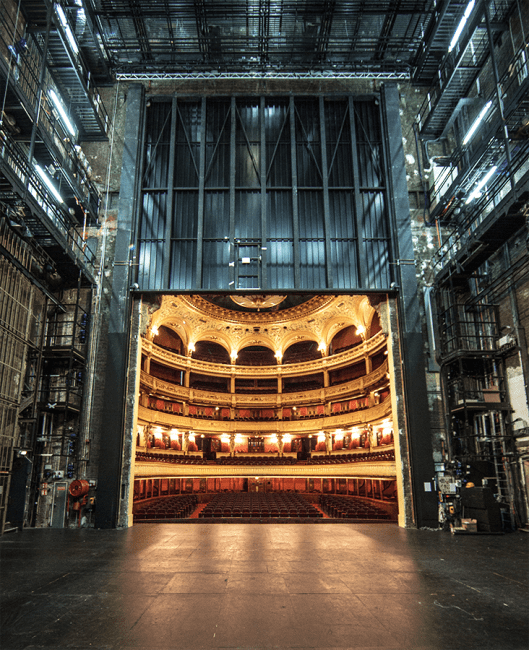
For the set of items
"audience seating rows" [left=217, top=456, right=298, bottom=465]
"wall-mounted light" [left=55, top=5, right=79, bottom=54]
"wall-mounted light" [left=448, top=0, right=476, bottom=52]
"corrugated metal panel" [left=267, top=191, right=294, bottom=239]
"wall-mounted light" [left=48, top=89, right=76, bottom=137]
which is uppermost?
"wall-mounted light" [left=55, top=5, right=79, bottom=54]

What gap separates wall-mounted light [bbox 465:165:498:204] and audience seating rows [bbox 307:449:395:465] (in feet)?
49.2

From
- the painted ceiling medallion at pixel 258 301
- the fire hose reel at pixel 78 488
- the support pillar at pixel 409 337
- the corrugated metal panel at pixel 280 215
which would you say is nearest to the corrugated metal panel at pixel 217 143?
the corrugated metal panel at pixel 280 215

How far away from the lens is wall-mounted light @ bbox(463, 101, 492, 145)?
17656mm

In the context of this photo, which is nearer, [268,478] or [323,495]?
[323,495]

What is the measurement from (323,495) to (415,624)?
27.9 meters

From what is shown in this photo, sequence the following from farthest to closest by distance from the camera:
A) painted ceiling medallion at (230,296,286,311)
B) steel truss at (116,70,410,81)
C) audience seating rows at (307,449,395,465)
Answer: painted ceiling medallion at (230,296,286,311) → audience seating rows at (307,449,395,465) → steel truss at (116,70,410,81)

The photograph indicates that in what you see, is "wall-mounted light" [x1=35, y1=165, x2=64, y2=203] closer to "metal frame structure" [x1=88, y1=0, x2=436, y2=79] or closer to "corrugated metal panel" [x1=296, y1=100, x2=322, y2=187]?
"metal frame structure" [x1=88, y1=0, x2=436, y2=79]

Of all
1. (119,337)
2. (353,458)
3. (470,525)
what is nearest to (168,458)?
(353,458)

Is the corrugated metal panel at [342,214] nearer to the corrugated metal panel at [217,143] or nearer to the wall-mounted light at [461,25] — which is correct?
the corrugated metal panel at [217,143]

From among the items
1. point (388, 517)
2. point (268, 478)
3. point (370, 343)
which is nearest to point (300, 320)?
point (370, 343)

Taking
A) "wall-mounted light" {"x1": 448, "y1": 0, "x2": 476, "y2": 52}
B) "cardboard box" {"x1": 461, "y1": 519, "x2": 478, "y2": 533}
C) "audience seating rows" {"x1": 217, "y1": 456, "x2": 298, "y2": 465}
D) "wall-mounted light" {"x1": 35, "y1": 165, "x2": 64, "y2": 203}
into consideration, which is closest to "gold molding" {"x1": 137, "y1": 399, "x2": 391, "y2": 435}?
"audience seating rows" {"x1": 217, "y1": 456, "x2": 298, "y2": 465}

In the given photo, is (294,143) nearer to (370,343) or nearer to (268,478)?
(370,343)

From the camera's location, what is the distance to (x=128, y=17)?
20109 millimetres

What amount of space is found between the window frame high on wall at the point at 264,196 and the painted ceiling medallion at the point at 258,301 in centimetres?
Result: 1512
